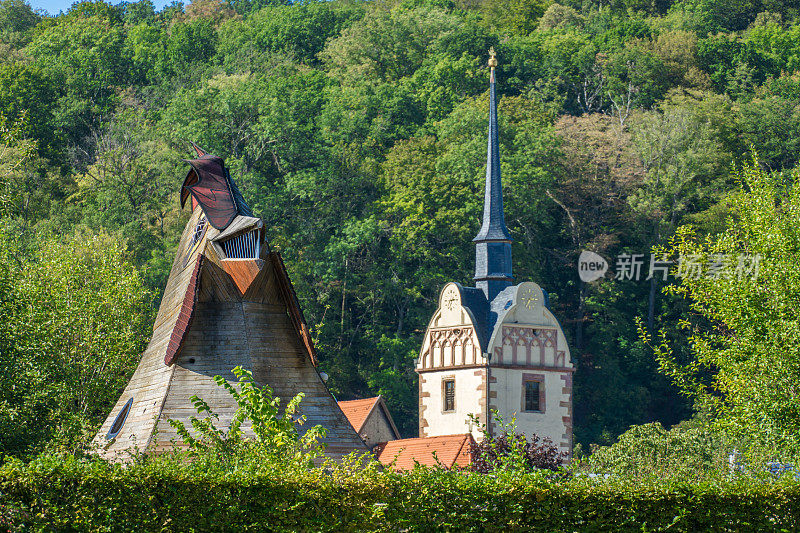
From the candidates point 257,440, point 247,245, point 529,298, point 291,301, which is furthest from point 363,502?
point 529,298

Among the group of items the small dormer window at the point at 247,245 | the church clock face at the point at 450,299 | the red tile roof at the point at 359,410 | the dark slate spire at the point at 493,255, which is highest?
the dark slate spire at the point at 493,255

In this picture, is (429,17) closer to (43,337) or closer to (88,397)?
(88,397)

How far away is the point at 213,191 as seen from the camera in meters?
31.0

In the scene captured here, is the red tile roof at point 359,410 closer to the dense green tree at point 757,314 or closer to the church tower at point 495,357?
the church tower at point 495,357

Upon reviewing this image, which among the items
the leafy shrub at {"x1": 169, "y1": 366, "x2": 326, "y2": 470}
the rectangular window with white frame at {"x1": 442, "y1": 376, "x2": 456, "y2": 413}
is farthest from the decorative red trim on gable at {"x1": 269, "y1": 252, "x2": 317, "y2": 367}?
the rectangular window with white frame at {"x1": 442, "y1": 376, "x2": 456, "y2": 413}

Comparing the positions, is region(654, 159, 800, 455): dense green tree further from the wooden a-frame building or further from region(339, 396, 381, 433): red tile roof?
region(339, 396, 381, 433): red tile roof

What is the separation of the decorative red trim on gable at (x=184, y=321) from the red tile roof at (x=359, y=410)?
14.6m

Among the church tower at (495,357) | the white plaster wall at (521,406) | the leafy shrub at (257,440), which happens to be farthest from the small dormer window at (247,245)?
the white plaster wall at (521,406)

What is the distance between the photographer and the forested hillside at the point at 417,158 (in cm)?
6275

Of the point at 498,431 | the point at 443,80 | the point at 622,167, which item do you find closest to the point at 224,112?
the point at 443,80

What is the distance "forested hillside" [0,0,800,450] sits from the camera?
206ft

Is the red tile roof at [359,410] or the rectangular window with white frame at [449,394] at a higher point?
the rectangular window with white frame at [449,394]

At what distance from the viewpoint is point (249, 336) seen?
29109mm

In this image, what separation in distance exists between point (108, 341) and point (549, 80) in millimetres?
47101
